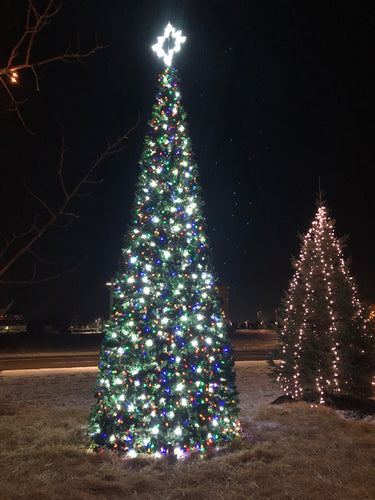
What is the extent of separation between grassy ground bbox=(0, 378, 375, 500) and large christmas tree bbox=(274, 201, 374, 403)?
185 centimetres

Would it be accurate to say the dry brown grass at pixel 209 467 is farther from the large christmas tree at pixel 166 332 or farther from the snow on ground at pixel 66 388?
the snow on ground at pixel 66 388

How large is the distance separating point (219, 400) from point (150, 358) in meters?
1.18

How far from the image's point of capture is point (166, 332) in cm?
627

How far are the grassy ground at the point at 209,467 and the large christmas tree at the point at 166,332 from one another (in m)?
0.38

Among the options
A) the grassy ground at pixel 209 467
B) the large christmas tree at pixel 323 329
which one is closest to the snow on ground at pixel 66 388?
the large christmas tree at pixel 323 329

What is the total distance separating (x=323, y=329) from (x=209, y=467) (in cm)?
533

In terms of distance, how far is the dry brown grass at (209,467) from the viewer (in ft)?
14.7

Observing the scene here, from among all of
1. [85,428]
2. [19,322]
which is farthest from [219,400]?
[19,322]

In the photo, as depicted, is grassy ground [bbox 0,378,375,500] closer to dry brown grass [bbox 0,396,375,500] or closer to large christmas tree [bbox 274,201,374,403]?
dry brown grass [bbox 0,396,375,500]

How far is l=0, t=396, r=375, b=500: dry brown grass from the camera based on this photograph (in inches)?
176

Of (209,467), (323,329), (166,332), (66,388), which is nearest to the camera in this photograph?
(209,467)

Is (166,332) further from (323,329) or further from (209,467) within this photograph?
(323,329)

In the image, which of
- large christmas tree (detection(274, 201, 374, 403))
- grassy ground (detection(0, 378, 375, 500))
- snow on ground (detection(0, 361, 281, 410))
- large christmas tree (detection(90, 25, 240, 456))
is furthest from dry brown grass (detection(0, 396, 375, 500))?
snow on ground (detection(0, 361, 281, 410))

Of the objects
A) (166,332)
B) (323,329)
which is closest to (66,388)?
(166,332)
